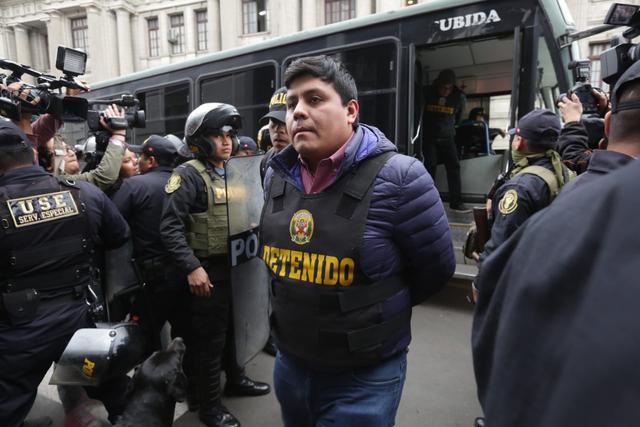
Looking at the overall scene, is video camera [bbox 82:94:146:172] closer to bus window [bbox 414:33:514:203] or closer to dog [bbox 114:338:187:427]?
dog [bbox 114:338:187:427]

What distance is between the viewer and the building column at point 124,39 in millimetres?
24703

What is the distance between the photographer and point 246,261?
250 centimetres

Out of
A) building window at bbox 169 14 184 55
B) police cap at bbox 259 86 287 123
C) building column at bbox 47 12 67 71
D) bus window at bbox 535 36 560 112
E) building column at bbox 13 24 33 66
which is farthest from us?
building column at bbox 13 24 33 66

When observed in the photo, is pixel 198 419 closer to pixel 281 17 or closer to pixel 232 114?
pixel 232 114

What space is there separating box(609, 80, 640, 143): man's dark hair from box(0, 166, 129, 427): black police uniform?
7.60ft

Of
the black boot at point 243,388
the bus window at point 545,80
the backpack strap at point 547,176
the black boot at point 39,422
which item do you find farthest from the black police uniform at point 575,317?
the bus window at point 545,80

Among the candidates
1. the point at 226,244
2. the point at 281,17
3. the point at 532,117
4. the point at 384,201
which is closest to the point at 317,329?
the point at 384,201

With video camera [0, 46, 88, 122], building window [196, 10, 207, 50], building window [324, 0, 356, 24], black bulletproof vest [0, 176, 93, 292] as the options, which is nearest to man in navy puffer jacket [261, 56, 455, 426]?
black bulletproof vest [0, 176, 93, 292]

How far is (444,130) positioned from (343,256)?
14.9 feet

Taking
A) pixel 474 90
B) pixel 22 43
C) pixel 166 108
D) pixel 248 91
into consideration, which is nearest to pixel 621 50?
pixel 248 91

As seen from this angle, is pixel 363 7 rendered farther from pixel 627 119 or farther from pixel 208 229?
pixel 627 119

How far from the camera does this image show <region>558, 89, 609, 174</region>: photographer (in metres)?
2.70

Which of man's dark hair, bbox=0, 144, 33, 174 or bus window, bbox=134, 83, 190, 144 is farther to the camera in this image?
bus window, bbox=134, 83, 190, 144

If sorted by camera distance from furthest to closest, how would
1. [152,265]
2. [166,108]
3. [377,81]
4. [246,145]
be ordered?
[166,108] → [377,81] → [246,145] → [152,265]
